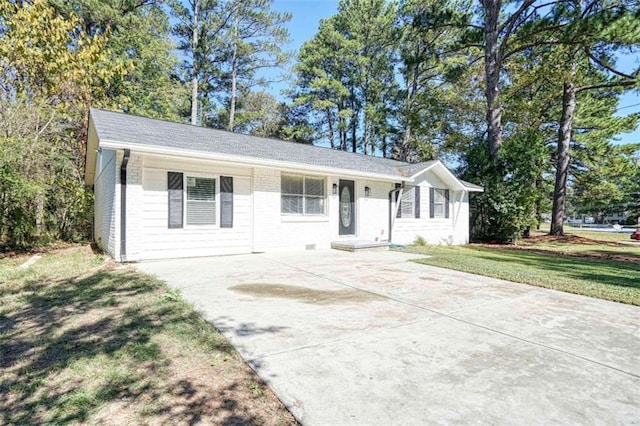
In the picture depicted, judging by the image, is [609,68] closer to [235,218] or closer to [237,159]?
[237,159]

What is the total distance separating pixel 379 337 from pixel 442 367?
764 millimetres

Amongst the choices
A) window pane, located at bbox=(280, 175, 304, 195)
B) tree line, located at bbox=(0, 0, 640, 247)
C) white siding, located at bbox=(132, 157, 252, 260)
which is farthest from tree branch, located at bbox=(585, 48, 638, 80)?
white siding, located at bbox=(132, 157, 252, 260)

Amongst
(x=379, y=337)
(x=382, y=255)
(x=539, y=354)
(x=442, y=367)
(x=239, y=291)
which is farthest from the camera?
(x=382, y=255)

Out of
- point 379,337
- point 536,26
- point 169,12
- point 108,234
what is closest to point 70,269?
point 108,234

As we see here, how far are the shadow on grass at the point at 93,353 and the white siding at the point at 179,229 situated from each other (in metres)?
2.93

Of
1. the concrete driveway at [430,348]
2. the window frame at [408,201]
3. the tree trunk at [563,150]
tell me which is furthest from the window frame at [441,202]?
the tree trunk at [563,150]

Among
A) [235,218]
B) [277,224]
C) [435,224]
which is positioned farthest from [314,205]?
[435,224]

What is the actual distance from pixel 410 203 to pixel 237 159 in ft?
24.8

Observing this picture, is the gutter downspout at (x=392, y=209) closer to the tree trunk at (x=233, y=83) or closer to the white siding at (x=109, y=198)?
the white siding at (x=109, y=198)

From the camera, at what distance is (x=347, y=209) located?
470 inches

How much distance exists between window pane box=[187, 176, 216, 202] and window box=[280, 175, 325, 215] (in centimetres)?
215

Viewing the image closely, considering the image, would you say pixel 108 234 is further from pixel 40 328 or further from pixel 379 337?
pixel 379 337

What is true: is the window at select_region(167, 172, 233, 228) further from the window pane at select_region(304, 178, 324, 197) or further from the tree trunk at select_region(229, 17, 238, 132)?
the tree trunk at select_region(229, 17, 238, 132)

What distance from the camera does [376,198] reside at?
12.5 metres
